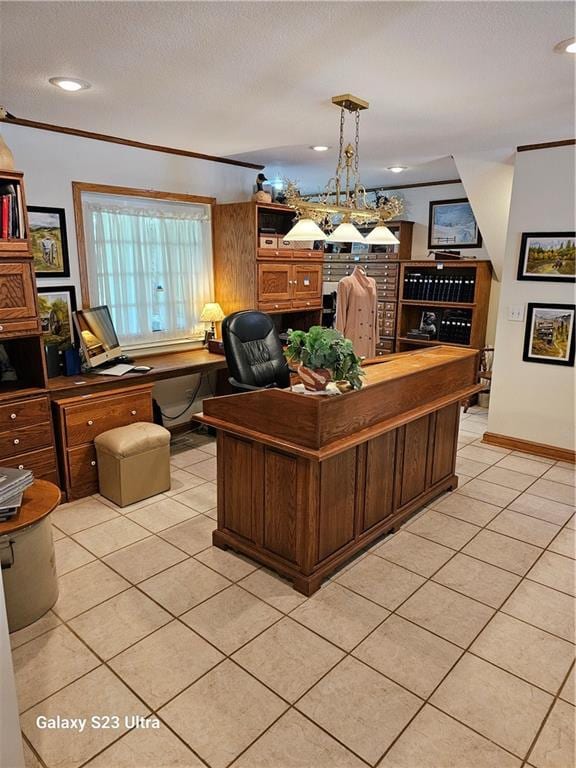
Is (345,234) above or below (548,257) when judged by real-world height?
above

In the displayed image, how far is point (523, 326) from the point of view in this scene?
4.49 metres

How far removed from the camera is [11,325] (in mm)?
3115

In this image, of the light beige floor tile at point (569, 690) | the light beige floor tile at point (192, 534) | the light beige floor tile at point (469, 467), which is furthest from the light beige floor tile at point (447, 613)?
the light beige floor tile at point (469, 467)

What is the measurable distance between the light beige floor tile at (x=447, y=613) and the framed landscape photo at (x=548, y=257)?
2859 millimetres

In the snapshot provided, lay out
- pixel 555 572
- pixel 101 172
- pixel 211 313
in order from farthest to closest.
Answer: pixel 211 313 → pixel 101 172 → pixel 555 572

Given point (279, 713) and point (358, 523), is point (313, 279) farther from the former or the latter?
point (279, 713)

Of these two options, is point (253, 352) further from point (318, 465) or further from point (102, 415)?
point (318, 465)

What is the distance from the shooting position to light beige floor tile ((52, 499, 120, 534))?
10.7ft

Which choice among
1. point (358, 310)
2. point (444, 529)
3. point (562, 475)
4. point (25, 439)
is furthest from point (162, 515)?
point (562, 475)

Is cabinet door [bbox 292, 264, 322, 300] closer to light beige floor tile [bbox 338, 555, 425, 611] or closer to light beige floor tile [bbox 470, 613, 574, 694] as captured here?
light beige floor tile [bbox 338, 555, 425, 611]

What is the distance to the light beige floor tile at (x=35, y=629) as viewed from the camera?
7.45ft

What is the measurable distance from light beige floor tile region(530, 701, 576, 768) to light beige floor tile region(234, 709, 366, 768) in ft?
2.02

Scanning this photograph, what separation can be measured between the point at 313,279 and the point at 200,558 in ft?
10.9

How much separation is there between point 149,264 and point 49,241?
3.02 feet
